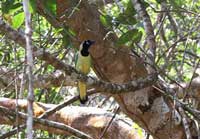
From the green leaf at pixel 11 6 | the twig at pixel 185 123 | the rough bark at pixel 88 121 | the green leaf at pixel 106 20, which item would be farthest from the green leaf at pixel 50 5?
the rough bark at pixel 88 121

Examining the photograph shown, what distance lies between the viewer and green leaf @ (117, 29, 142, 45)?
5.93 ft

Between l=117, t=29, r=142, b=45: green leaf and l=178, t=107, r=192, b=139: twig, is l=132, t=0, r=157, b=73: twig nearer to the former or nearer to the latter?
l=117, t=29, r=142, b=45: green leaf

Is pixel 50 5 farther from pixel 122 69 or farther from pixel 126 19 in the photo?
pixel 122 69

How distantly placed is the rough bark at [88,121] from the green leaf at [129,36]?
71 centimetres

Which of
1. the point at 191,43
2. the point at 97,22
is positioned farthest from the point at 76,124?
the point at 191,43

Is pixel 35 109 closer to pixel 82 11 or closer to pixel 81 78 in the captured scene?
pixel 82 11

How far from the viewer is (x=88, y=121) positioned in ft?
8.20

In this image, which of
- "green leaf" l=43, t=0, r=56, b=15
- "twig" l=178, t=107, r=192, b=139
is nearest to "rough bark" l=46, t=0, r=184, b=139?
"twig" l=178, t=107, r=192, b=139

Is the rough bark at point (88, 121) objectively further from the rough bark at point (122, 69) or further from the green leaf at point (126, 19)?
the green leaf at point (126, 19)

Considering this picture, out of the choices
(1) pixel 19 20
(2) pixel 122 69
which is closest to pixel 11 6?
(1) pixel 19 20

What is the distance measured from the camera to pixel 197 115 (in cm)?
201

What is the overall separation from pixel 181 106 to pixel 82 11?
0.59 metres

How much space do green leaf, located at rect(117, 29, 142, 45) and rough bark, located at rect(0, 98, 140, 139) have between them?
71 cm

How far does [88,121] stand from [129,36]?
817mm
